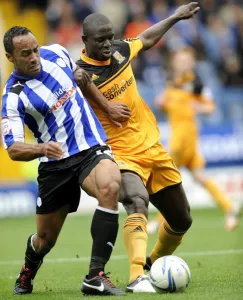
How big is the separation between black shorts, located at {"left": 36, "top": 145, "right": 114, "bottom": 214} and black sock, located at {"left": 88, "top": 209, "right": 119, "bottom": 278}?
1.19 ft

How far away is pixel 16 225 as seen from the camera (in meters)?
14.9

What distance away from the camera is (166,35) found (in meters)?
19.7

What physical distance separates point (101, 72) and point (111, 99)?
10.9 inches

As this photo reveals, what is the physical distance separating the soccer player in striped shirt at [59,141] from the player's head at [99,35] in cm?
46

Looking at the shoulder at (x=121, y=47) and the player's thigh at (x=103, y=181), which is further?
the shoulder at (x=121, y=47)

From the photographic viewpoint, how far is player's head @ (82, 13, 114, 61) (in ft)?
24.8

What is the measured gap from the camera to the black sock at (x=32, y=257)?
7.38m

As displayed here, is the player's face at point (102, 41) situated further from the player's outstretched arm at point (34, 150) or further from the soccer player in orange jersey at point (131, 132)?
the player's outstretched arm at point (34, 150)

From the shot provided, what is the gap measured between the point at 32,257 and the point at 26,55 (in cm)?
187

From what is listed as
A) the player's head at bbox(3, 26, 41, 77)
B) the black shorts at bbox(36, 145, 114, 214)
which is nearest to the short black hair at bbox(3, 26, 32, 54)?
the player's head at bbox(3, 26, 41, 77)

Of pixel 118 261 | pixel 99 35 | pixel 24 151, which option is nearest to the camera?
pixel 24 151

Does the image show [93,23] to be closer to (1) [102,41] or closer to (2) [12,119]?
(1) [102,41]

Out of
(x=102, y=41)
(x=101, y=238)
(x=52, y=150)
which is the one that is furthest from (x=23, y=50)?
(x=101, y=238)

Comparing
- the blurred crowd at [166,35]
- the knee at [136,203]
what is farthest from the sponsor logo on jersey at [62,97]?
the blurred crowd at [166,35]
